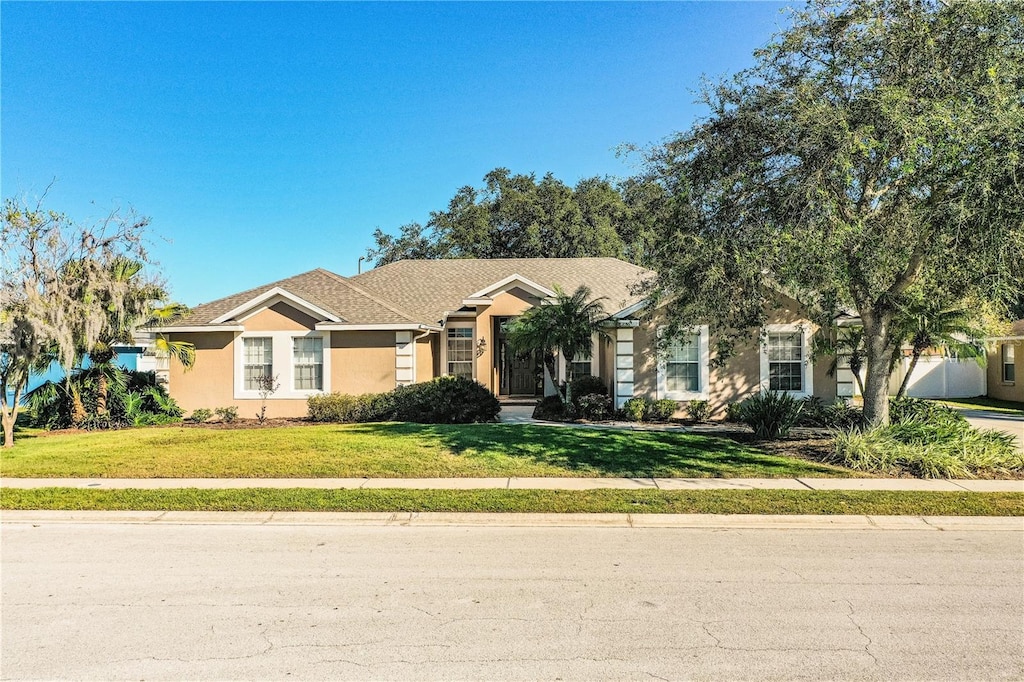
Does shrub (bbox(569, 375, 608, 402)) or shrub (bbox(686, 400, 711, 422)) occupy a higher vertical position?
Result: shrub (bbox(569, 375, 608, 402))

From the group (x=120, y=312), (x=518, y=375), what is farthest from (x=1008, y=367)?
(x=120, y=312)

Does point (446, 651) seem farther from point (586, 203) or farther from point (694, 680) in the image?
point (586, 203)

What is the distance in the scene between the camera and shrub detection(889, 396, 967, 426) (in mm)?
13336

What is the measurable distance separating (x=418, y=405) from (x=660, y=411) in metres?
6.37

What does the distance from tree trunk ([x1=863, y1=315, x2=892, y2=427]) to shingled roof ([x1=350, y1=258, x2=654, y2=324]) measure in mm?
9284

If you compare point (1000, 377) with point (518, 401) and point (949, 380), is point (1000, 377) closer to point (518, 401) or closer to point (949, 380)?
point (949, 380)

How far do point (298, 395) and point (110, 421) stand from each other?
15.1 ft

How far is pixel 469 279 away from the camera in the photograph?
82.9 ft

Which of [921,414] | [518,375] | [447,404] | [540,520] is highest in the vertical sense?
[518,375]

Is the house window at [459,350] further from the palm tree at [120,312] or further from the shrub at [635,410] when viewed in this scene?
the palm tree at [120,312]

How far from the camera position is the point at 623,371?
17.4 meters

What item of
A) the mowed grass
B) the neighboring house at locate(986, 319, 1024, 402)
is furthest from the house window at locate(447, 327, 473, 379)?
the neighboring house at locate(986, 319, 1024, 402)

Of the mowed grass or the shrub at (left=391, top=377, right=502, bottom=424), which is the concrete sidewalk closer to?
the mowed grass

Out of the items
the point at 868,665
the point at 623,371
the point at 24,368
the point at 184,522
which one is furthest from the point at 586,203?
the point at 868,665
